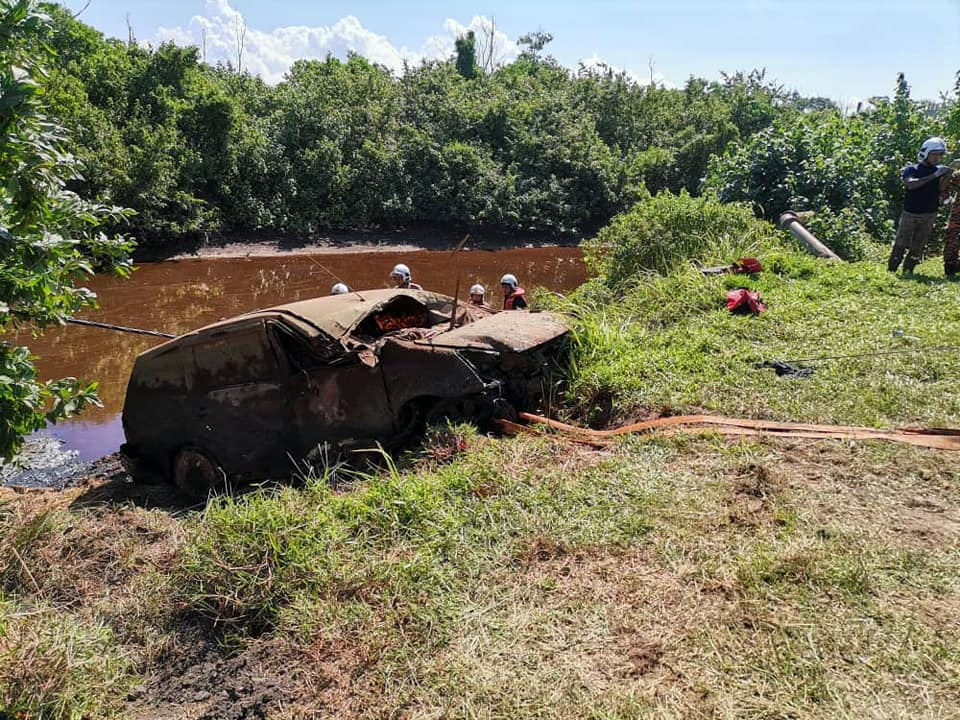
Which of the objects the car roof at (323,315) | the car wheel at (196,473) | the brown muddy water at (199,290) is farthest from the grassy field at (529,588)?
the brown muddy water at (199,290)

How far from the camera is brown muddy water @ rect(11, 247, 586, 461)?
10.9m

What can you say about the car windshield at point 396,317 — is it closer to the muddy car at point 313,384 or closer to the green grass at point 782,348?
the muddy car at point 313,384

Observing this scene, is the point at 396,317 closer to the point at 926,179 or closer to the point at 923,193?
the point at 926,179

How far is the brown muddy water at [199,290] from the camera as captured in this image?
10852mm

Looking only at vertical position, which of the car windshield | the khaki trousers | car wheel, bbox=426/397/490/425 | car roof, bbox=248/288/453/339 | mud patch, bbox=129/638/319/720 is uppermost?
the khaki trousers

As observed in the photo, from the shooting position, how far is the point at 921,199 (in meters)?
9.87

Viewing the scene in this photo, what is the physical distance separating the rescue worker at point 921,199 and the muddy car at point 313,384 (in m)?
5.81

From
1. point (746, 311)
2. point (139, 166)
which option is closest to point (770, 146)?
point (746, 311)

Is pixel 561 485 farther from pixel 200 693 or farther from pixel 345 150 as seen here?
pixel 345 150

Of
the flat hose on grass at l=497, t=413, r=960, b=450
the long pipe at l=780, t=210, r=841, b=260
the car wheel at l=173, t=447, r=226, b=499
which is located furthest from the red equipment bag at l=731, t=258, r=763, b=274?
the car wheel at l=173, t=447, r=226, b=499

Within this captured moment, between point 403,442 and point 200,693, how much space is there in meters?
3.01

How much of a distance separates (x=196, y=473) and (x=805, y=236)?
10377 mm

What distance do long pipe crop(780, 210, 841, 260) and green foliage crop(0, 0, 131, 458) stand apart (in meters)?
10.5

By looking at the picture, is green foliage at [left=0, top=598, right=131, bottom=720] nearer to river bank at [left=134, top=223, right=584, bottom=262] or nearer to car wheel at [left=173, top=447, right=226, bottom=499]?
car wheel at [left=173, top=447, right=226, bottom=499]
